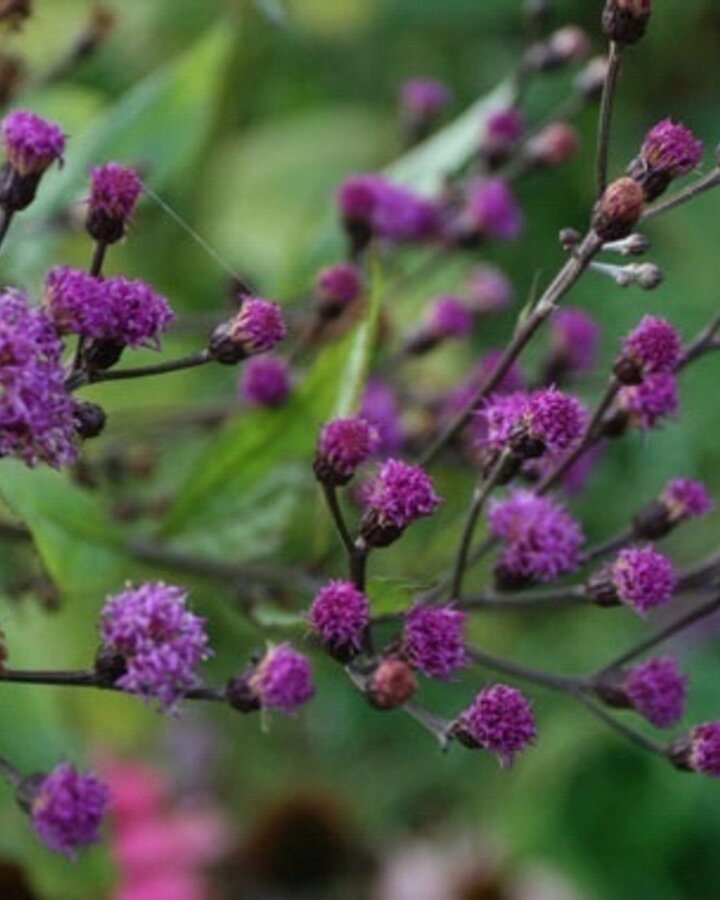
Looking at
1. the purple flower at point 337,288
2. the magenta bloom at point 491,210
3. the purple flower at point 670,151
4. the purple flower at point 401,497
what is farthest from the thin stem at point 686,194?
the magenta bloom at point 491,210

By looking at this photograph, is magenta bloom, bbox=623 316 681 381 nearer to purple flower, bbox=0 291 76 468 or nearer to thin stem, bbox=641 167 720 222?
thin stem, bbox=641 167 720 222

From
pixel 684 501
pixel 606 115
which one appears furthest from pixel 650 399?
pixel 606 115

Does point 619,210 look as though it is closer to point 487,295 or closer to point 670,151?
point 670,151

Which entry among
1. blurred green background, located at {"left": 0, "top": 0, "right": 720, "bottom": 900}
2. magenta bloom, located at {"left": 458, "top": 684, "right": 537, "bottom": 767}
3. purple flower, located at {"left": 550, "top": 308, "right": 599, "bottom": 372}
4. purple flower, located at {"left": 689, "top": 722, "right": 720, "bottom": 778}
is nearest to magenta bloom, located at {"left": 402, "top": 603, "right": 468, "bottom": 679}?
magenta bloom, located at {"left": 458, "top": 684, "right": 537, "bottom": 767}

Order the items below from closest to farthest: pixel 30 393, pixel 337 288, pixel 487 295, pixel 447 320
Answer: pixel 30 393 < pixel 337 288 < pixel 447 320 < pixel 487 295

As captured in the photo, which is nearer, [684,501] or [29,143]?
[29,143]

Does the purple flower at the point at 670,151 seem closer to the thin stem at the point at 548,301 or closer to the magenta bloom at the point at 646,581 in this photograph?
the thin stem at the point at 548,301

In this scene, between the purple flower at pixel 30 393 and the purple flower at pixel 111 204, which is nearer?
the purple flower at pixel 30 393
